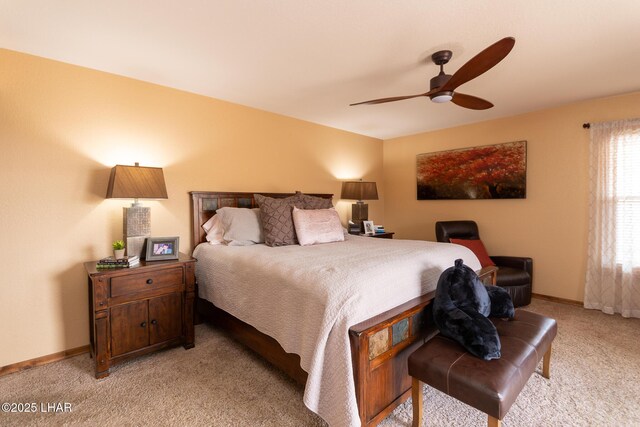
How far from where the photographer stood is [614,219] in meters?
3.22

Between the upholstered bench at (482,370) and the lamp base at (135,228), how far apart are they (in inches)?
90.3

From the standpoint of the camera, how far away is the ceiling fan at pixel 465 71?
1650 millimetres

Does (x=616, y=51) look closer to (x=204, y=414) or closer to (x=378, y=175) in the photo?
(x=378, y=175)

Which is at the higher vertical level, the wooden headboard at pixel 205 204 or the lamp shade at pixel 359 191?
the lamp shade at pixel 359 191

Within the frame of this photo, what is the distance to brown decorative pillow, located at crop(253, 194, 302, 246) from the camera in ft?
9.28

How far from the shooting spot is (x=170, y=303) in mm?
2395

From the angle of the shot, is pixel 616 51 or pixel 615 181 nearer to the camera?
pixel 616 51

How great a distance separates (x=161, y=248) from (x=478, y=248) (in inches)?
147

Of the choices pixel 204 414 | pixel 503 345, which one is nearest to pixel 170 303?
pixel 204 414

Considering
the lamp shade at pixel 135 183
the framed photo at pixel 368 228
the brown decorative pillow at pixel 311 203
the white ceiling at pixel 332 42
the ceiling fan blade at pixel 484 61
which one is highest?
the white ceiling at pixel 332 42

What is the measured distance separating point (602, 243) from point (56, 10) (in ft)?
17.2

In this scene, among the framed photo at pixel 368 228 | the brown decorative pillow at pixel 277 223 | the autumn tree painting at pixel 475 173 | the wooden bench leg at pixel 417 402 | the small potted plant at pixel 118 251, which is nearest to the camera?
the wooden bench leg at pixel 417 402

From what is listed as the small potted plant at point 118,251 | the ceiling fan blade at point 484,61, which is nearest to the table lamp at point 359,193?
the ceiling fan blade at point 484,61

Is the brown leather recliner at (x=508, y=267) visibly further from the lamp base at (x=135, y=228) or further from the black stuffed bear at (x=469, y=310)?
the lamp base at (x=135, y=228)
